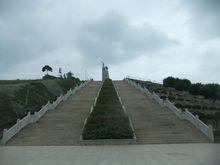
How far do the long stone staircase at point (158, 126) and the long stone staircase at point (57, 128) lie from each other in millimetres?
3780

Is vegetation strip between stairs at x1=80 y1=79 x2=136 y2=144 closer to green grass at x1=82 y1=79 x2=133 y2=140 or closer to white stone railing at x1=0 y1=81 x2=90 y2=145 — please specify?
green grass at x1=82 y1=79 x2=133 y2=140

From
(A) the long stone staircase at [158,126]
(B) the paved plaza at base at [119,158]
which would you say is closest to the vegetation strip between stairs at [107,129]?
(A) the long stone staircase at [158,126]

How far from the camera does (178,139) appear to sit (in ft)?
82.8

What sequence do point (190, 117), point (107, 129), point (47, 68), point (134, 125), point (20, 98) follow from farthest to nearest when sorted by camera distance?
point (47, 68) < point (20, 98) < point (190, 117) < point (134, 125) < point (107, 129)

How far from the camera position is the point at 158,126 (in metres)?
28.4

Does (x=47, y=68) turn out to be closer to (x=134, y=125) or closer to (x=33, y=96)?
(x=33, y=96)

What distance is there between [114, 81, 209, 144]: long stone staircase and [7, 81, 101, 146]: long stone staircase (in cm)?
378

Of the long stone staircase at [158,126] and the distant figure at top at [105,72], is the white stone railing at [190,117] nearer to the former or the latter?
the long stone staircase at [158,126]

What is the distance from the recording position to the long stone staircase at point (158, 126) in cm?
2527

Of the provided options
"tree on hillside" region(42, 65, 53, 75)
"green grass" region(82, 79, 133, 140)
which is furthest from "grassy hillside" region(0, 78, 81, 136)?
"tree on hillside" region(42, 65, 53, 75)

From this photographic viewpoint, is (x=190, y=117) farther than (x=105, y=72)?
No

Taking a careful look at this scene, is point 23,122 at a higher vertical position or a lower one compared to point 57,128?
higher

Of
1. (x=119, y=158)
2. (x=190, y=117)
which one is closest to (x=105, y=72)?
(x=190, y=117)

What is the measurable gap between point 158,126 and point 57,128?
6.56 metres
